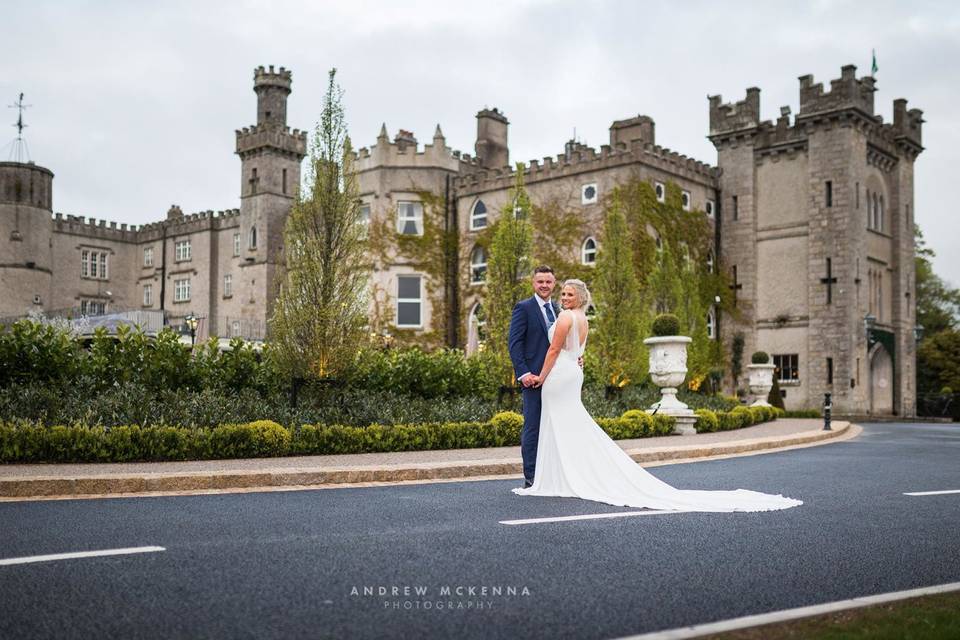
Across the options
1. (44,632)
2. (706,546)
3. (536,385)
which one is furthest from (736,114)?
(44,632)

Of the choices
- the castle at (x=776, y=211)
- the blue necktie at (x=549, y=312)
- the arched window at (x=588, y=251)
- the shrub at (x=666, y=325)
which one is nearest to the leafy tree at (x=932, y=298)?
the castle at (x=776, y=211)

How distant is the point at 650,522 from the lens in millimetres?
7598

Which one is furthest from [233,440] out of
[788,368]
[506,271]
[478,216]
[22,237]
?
[22,237]

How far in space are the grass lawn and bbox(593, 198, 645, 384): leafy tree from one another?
20334 mm

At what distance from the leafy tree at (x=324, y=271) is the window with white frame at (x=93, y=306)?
51396mm

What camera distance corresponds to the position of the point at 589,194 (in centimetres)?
3975

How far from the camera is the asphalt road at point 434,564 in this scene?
176 inches

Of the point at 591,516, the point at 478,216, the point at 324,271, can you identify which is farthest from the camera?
the point at 478,216

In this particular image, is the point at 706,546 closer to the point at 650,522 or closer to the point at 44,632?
Answer: the point at 650,522

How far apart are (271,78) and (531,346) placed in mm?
47684

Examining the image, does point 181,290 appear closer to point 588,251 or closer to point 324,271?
point 588,251

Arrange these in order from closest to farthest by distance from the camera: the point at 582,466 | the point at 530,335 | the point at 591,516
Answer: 1. the point at 591,516
2. the point at 582,466
3. the point at 530,335

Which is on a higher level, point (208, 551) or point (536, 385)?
point (536, 385)

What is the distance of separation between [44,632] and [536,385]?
5.94 metres
